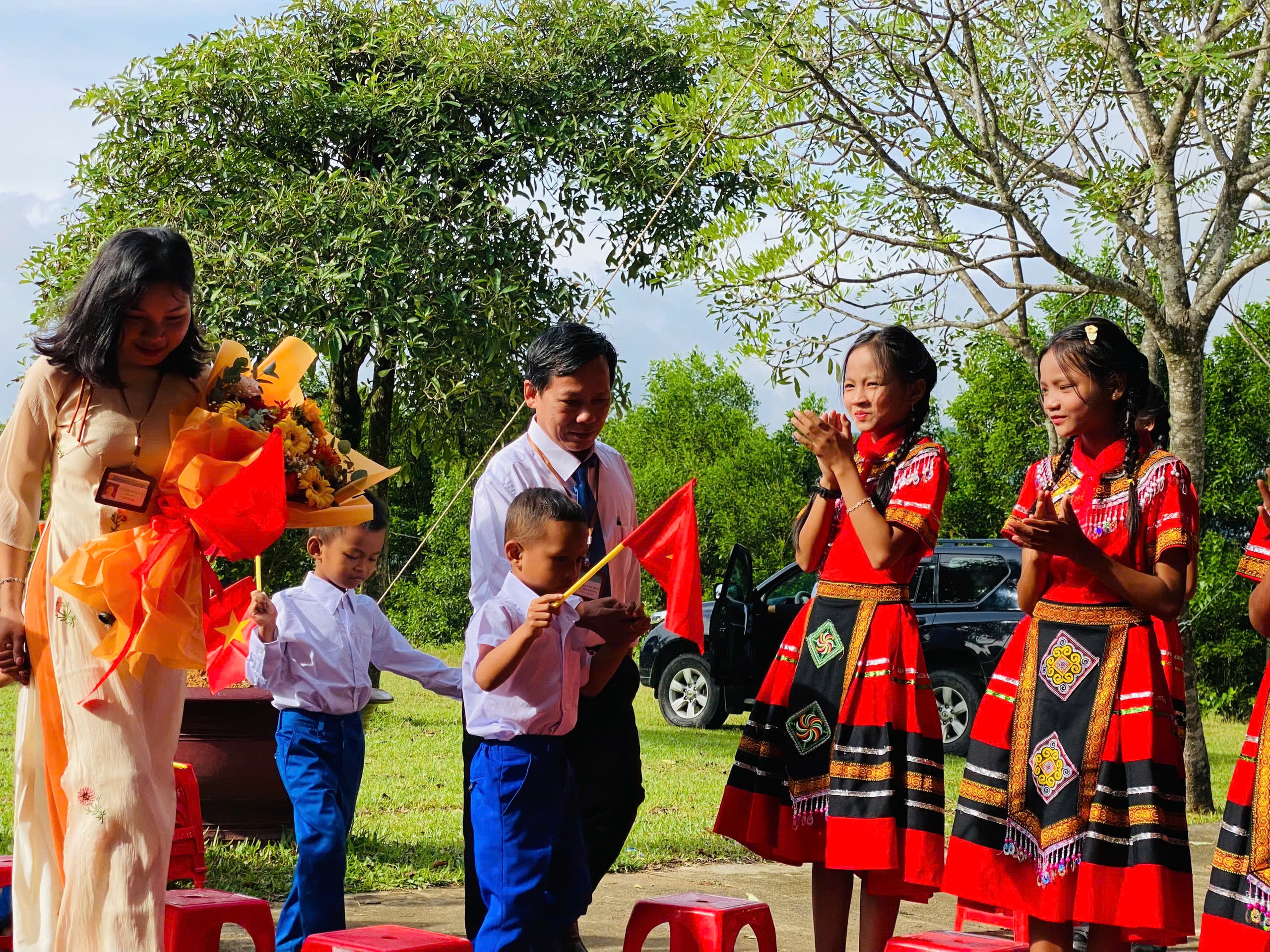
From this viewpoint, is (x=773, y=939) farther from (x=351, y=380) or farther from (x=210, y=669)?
(x=351, y=380)

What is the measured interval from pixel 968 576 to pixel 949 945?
7597mm

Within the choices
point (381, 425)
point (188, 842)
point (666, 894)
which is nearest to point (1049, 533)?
point (666, 894)

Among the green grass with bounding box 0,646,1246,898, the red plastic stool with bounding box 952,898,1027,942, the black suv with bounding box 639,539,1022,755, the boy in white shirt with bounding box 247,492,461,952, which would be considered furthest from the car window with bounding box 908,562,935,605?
the boy in white shirt with bounding box 247,492,461,952

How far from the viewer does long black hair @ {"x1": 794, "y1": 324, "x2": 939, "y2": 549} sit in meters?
3.48

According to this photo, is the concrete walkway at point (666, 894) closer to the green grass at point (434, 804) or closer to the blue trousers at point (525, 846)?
the green grass at point (434, 804)

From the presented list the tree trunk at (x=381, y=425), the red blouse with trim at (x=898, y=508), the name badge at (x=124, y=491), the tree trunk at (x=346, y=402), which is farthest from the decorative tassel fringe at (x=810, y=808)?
the tree trunk at (x=346, y=402)

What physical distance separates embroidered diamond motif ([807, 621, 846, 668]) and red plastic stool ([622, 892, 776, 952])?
0.65 m

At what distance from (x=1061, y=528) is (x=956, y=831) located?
843 mm

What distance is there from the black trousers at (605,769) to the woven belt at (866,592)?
0.60 meters

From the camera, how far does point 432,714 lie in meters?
12.3

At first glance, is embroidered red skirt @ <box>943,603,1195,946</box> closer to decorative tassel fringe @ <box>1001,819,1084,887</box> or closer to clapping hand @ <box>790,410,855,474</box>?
decorative tassel fringe @ <box>1001,819,1084,887</box>

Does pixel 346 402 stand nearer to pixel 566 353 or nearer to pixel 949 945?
pixel 566 353

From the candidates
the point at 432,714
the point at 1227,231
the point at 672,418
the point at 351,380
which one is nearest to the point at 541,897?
the point at 1227,231

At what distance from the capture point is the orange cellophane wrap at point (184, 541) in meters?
3.11
